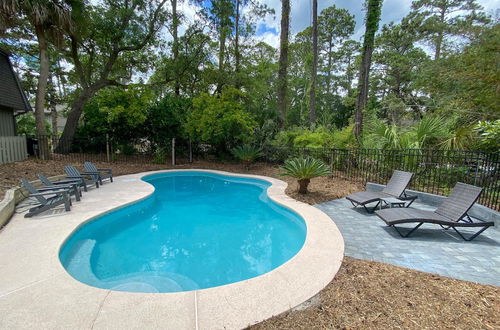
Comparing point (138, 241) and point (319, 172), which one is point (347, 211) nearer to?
point (319, 172)

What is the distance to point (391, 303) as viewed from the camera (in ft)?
8.20

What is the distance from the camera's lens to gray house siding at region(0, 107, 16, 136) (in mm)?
10857

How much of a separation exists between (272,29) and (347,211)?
1671 centimetres

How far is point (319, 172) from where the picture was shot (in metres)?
7.01

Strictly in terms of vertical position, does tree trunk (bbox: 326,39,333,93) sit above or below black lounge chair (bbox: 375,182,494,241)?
above

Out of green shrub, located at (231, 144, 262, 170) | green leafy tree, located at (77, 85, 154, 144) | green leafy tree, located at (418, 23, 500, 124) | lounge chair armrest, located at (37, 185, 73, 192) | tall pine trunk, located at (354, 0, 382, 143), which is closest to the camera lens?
lounge chair armrest, located at (37, 185, 73, 192)

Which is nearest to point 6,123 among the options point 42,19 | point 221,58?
point 42,19

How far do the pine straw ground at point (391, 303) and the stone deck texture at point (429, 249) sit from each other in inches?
11.0

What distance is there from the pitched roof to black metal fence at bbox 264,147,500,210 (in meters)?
14.2

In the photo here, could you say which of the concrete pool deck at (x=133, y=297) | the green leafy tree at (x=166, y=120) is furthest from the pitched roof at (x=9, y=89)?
the concrete pool deck at (x=133, y=297)

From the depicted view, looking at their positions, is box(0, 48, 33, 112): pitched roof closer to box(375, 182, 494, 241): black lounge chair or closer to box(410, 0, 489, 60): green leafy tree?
box(375, 182, 494, 241): black lounge chair

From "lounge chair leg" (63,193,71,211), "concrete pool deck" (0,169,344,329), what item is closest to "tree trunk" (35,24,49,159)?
"lounge chair leg" (63,193,71,211)

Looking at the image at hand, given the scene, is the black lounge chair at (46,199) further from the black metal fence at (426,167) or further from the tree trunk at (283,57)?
the tree trunk at (283,57)

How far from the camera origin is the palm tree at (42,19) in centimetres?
846
